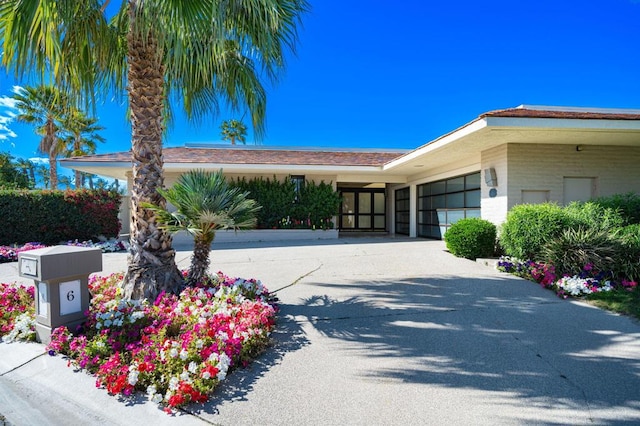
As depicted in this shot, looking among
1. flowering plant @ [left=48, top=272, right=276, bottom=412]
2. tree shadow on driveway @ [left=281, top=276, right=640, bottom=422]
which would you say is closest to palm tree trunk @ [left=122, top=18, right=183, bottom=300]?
flowering plant @ [left=48, top=272, right=276, bottom=412]

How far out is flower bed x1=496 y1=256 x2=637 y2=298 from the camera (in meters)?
5.94

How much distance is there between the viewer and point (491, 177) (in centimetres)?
1039

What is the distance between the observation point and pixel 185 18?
3996mm

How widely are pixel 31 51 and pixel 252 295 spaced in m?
4.24

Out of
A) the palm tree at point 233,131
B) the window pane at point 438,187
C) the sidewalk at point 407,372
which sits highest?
the palm tree at point 233,131

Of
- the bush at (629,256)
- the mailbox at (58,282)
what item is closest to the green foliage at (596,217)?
the bush at (629,256)

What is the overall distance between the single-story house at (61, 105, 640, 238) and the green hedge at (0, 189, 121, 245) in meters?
1.68

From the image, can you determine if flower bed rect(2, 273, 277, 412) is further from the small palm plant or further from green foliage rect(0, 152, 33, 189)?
green foliage rect(0, 152, 33, 189)

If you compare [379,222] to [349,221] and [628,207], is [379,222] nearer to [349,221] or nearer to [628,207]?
[349,221]

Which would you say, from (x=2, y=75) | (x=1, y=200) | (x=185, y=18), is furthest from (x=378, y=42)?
(x=1, y=200)

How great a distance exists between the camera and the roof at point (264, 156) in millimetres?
14593

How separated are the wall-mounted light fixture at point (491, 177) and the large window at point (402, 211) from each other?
743 centimetres

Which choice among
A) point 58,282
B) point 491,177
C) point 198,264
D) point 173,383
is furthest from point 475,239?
point 58,282

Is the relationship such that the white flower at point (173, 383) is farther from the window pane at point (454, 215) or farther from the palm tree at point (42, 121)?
the palm tree at point (42, 121)
